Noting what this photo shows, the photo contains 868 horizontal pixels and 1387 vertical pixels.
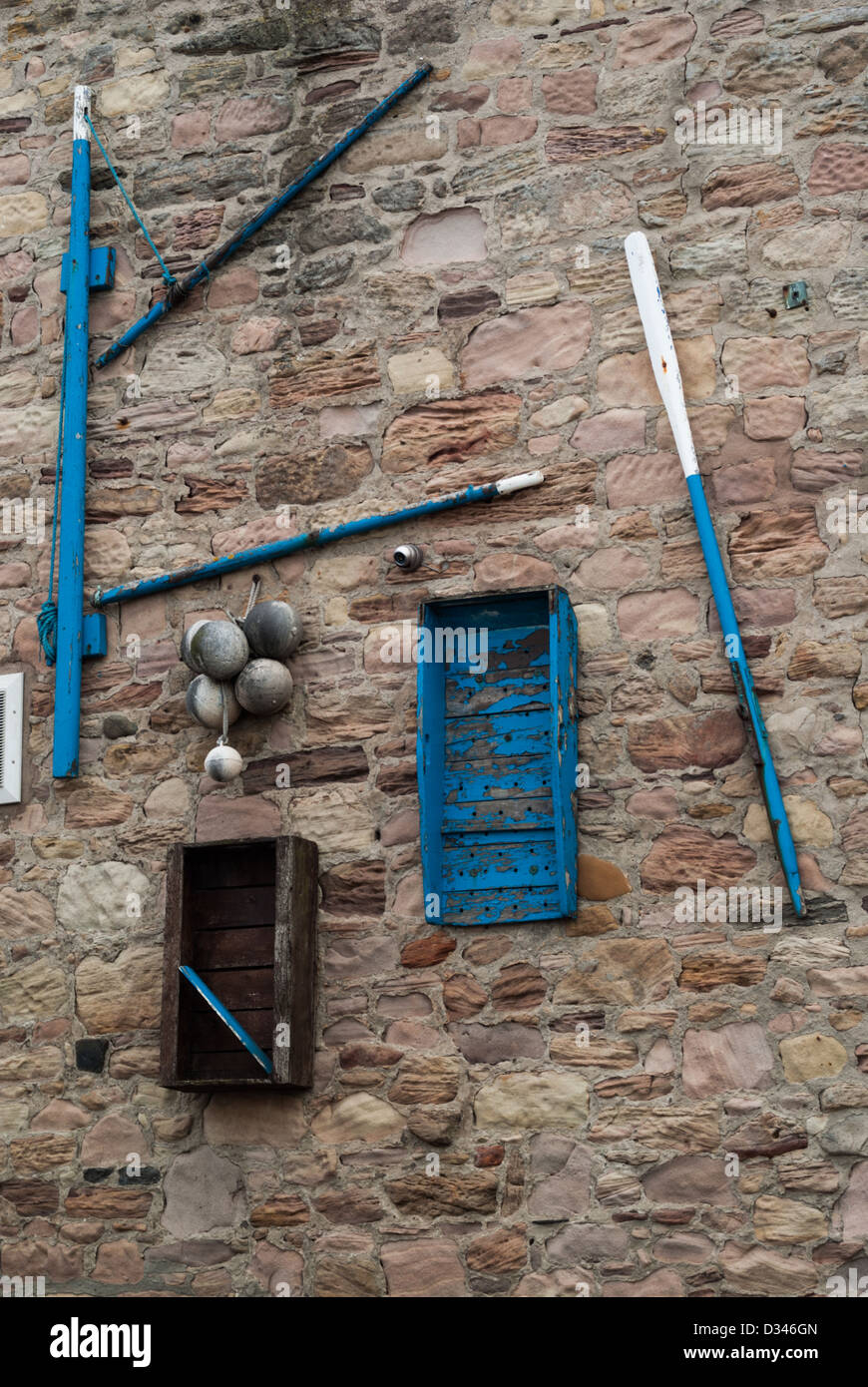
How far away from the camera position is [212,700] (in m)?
4.65

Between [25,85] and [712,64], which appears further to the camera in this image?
[25,85]

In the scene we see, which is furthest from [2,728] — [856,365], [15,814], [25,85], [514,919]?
[856,365]

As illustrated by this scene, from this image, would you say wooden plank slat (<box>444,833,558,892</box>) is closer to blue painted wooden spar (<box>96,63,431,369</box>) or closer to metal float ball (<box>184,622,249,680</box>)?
metal float ball (<box>184,622,249,680</box>)

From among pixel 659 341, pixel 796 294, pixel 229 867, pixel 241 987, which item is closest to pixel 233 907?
pixel 229 867

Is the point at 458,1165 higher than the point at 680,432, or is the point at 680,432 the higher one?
the point at 680,432

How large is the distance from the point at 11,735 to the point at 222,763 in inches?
32.0

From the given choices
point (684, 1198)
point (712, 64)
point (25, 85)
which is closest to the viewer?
point (684, 1198)

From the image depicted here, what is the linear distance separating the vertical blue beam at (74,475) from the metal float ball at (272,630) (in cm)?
63

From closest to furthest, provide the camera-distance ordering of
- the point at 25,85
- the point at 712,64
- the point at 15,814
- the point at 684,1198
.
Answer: the point at 684,1198 < the point at 712,64 < the point at 15,814 < the point at 25,85

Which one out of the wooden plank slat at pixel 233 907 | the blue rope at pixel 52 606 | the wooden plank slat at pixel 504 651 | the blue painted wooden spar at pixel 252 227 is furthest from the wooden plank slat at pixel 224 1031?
the blue painted wooden spar at pixel 252 227

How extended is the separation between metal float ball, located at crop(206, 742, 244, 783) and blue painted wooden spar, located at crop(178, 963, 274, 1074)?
520 mm

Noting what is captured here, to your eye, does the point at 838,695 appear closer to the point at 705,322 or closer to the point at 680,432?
the point at 680,432

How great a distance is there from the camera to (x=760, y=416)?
4.39 metres

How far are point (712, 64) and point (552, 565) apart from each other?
4.83 ft
